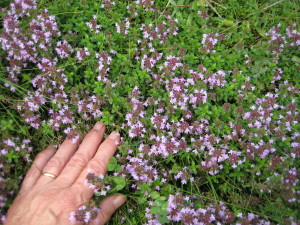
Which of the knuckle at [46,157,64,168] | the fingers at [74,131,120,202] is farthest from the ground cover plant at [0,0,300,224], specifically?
the knuckle at [46,157,64,168]

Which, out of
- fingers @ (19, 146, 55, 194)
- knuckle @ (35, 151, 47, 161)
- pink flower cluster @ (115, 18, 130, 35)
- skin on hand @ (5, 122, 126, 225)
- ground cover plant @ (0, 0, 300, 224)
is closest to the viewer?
skin on hand @ (5, 122, 126, 225)

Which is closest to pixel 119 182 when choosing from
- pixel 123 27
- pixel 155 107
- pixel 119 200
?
pixel 119 200

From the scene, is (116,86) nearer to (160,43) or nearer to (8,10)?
(160,43)

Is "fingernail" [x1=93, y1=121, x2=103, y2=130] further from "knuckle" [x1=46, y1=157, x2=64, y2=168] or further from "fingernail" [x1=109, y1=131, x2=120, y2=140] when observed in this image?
"knuckle" [x1=46, y1=157, x2=64, y2=168]

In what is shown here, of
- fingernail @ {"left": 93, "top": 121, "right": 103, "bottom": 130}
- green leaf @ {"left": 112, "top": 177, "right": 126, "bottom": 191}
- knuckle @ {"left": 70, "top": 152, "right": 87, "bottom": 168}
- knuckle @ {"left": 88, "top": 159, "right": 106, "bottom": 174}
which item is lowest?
green leaf @ {"left": 112, "top": 177, "right": 126, "bottom": 191}

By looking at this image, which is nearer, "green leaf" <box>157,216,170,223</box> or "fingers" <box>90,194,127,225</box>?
"green leaf" <box>157,216,170,223</box>

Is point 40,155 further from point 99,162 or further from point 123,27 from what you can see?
point 123,27

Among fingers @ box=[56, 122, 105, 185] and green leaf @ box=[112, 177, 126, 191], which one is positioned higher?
fingers @ box=[56, 122, 105, 185]

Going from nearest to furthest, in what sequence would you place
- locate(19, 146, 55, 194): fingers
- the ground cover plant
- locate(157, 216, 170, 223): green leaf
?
locate(157, 216, 170, 223): green leaf
the ground cover plant
locate(19, 146, 55, 194): fingers
